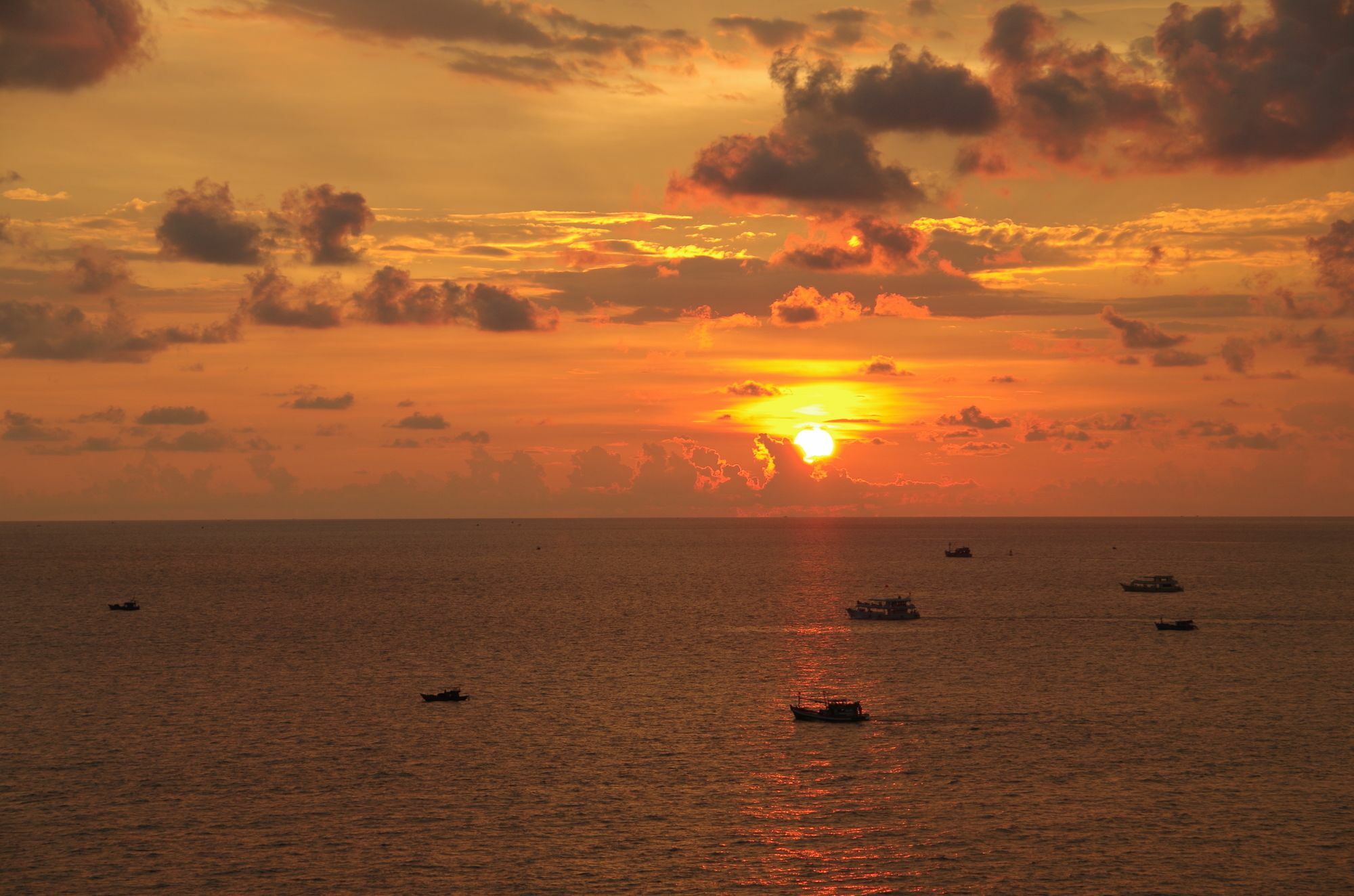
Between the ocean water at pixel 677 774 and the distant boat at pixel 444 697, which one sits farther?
the distant boat at pixel 444 697

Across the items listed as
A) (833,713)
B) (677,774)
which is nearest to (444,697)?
(677,774)

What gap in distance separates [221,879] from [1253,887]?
5728 centimetres

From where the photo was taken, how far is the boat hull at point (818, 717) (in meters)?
109

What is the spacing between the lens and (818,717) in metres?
109

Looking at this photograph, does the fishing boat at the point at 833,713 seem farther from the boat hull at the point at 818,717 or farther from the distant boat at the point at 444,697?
the distant boat at the point at 444,697

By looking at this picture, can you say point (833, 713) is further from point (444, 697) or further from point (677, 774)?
point (444, 697)

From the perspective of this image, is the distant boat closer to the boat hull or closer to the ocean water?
the ocean water

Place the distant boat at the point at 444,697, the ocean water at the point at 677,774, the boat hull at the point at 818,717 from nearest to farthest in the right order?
the ocean water at the point at 677,774, the boat hull at the point at 818,717, the distant boat at the point at 444,697

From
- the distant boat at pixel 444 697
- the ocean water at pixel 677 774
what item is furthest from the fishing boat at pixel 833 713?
the distant boat at pixel 444 697

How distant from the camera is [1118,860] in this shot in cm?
7169

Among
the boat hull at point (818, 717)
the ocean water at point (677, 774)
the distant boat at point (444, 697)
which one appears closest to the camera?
the ocean water at point (677, 774)

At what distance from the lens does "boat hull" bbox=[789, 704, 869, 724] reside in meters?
109

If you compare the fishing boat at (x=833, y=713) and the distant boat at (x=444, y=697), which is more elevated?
the fishing boat at (x=833, y=713)

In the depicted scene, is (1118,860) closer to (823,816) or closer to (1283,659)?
(823,816)
